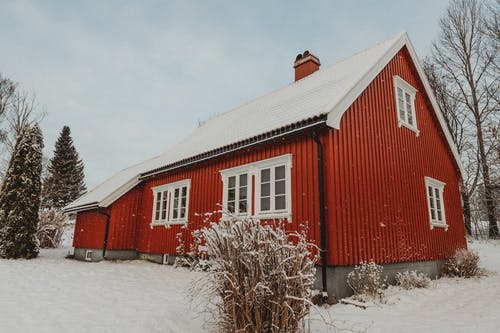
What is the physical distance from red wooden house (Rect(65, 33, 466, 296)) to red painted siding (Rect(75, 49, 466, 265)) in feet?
0.11

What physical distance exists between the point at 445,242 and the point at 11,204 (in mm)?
15304

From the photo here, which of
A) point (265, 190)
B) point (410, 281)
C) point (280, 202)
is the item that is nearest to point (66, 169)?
point (265, 190)

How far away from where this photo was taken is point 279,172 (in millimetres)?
8148

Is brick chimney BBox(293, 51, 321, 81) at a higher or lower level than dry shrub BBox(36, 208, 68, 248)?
higher

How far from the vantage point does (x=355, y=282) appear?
6656 mm

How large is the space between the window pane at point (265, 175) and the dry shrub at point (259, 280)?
4682mm

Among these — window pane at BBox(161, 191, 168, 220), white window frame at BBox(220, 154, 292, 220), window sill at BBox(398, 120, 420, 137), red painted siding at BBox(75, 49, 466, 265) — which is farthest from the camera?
window pane at BBox(161, 191, 168, 220)

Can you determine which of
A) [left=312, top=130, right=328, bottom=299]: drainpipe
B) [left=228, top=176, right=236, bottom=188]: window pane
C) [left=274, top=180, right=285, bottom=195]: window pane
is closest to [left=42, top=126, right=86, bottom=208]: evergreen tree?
[left=228, top=176, right=236, bottom=188]: window pane

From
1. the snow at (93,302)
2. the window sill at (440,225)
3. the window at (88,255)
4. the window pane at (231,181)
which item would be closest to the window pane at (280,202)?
the window pane at (231,181)

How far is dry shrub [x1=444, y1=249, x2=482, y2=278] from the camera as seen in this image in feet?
30.7

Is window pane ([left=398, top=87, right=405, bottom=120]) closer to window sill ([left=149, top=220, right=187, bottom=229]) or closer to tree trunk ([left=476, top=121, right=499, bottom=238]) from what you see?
window sill ([left=149, top=220, right=187, bottom=229])

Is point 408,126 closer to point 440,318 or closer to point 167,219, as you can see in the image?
point 440,318

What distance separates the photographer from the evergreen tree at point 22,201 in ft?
37.4

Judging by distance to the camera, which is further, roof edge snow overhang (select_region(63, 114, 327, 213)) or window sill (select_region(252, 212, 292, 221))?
window sill (select_region(252, 212, 292, 221))
